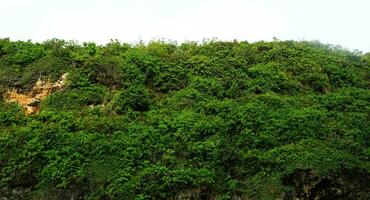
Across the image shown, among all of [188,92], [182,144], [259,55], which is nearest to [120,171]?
[182,144]

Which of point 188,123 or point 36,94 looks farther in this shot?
point 36,94

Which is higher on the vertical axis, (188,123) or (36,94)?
(36,94)

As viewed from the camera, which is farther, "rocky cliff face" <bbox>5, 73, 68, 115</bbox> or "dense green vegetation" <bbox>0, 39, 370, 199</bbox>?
"rocky cliff face" <bbox>5, 73, 68, 115</bbox>

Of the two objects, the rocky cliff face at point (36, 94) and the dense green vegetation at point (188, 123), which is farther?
the rocky cliff face at point (36, 94)

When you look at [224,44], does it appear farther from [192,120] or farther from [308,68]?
[192,120]

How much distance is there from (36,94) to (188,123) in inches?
204

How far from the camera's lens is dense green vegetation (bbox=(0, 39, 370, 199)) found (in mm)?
13547

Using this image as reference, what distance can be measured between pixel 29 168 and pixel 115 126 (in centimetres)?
273

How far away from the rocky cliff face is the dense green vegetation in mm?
225

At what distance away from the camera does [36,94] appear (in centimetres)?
1742

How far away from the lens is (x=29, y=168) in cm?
1395

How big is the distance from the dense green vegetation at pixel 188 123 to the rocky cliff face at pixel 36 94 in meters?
0.23

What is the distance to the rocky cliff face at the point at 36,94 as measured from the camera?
17.1 m

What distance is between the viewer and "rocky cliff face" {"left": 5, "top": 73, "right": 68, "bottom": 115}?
56.1ft
